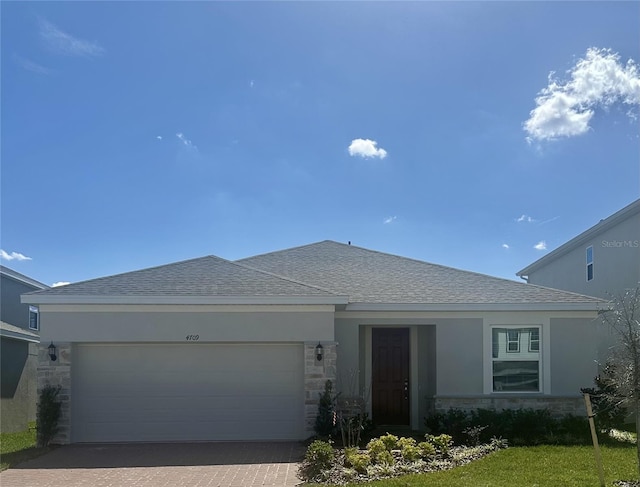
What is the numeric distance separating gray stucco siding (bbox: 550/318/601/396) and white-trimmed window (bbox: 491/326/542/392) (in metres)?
0.35

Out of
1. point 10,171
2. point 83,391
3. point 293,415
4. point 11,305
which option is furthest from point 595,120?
point 11,305

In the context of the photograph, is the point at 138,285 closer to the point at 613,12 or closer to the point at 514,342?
the point at 514,342

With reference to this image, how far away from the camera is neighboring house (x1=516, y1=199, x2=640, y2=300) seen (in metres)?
14.8

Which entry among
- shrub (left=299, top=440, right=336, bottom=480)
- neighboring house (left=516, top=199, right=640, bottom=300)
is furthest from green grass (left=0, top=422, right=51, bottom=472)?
neighboring house (left=516, top=199, right=640, bottom=300)

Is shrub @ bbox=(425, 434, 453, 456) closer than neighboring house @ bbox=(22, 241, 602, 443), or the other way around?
shrub @ bbox=(425, 434, 453, 456)

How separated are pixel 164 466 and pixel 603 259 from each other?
13296mm

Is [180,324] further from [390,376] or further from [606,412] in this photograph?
[606,412]

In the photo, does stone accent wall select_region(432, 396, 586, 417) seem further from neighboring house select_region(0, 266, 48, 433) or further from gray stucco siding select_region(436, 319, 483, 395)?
neighboring house select_region(0, 266, 48, 433)

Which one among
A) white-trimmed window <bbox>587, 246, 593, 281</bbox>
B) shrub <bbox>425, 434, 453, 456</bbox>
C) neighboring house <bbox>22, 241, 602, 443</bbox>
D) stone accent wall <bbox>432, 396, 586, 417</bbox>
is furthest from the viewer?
white-trimmed window <bbox>587, 246, 593, 281</bbox>

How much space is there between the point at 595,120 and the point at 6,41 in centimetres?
1232

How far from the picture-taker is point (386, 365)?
13039mm

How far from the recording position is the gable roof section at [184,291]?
36.4ft

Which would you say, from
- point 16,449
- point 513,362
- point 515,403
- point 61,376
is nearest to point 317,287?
point 513,362

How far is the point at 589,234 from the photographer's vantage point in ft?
56.2
